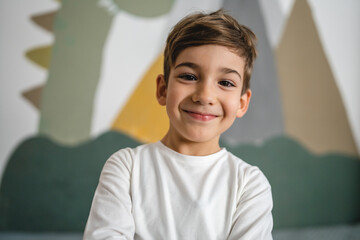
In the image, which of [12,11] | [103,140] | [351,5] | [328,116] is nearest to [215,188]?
[103,140]

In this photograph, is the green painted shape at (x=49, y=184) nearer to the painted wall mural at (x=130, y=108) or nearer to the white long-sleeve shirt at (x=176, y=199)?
the painted wall mural at (x=130, y=108)

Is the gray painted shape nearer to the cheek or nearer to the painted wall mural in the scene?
the painted wall mural

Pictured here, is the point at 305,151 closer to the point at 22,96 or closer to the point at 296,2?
the point at 296,2

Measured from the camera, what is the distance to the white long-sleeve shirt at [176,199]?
772 mm

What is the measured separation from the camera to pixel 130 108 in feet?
6.81

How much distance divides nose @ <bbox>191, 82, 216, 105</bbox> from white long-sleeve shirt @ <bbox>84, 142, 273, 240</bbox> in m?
0.14

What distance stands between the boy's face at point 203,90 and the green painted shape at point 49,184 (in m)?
1.25

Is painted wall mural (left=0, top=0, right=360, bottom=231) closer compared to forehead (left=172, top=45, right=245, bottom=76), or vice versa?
forehead (left=172, top=45, right=245, bottom=76)

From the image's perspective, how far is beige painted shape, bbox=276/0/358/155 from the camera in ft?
7.69

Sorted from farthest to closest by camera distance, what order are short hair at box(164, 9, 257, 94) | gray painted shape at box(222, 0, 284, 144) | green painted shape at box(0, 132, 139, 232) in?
1. gray painted shape at box(222, 0, 284, 144)
2. green painted shape at box(0, 132, 139, 232)
3. short hair at box(164, 9, 257, 94)

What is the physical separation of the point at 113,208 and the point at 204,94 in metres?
0.31

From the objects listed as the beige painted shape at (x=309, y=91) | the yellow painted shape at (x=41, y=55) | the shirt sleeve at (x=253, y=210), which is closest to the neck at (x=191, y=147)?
the shirt sleeve at (x=253, y=210)

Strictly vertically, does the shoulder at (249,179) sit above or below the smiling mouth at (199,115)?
below

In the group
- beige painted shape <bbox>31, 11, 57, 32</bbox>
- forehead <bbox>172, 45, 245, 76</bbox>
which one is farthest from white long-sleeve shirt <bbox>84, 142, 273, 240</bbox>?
beige painted shape <bbox>31, 11, 57, 32</bbox>
